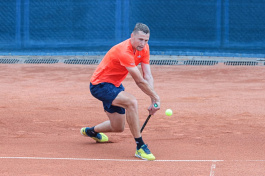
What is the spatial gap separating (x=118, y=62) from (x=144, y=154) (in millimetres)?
1232

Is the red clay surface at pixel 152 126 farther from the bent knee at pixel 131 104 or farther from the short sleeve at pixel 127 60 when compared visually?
the short sleeve at pixel 127 60

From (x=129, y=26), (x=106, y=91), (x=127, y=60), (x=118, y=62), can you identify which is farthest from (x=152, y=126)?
(x=129, y=26)

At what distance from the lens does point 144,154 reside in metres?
6.61

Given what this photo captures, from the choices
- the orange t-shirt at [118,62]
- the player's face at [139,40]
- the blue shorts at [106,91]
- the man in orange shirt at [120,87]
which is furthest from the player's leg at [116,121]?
the player's face at [139,40]

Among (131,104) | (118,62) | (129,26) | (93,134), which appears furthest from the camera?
(129,26)

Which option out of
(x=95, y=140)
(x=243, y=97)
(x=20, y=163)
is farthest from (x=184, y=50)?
(x=20, y=163)

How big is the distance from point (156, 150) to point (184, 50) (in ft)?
33.7

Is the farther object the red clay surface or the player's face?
the player's face

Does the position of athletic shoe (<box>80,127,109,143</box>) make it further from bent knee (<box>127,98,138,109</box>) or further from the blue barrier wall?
the blue barrier wall

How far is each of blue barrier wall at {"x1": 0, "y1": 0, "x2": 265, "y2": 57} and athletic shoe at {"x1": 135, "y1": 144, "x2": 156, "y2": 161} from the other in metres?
10.7

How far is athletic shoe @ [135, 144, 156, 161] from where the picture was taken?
6.57m

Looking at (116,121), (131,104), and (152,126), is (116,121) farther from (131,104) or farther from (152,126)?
(152,126)

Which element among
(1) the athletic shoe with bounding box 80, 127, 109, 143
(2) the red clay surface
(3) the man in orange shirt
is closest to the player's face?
(3) the man in orange shirt

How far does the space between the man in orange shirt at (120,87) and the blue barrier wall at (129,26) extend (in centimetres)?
1012
